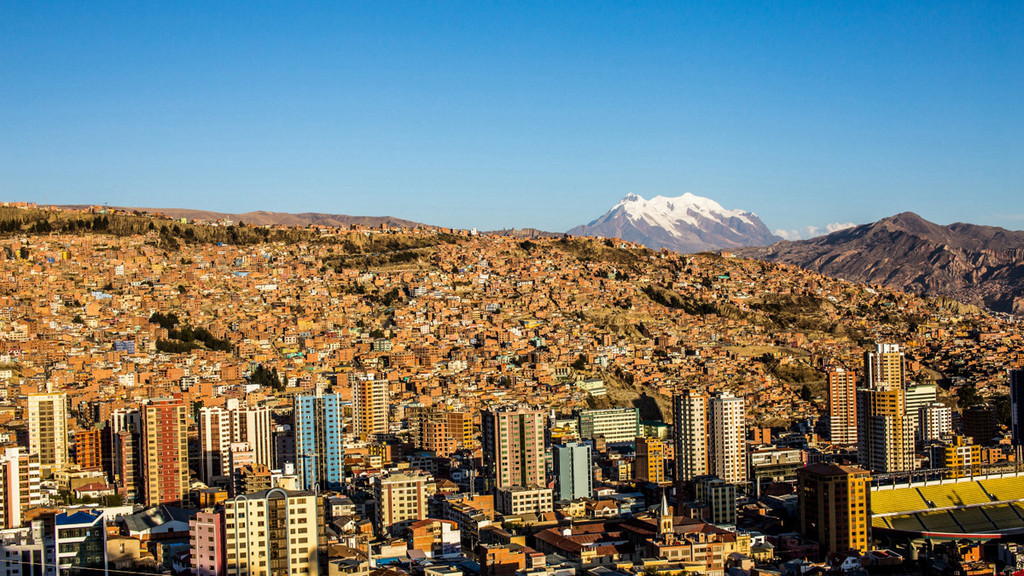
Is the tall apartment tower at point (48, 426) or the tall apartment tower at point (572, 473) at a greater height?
the tall apartment tower at point (48, 426)

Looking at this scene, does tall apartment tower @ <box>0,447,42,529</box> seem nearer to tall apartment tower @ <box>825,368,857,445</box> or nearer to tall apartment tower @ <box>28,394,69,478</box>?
tall apartment tower @ <box>28,394,69,478</box>

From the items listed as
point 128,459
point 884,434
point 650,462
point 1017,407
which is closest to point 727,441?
point 650,462

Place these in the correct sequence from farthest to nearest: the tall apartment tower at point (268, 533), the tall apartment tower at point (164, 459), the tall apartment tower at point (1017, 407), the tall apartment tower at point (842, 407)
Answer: the tall apartment tower at point (842, 407) < the tall apartment tower at point (1017, 407) < the tall apartment tower at point (164, 459) < the tall apartment tower at point (268, 533)

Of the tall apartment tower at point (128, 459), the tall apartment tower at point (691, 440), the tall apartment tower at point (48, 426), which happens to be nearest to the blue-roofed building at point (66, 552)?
the tall apartment tower at point (128, 459)

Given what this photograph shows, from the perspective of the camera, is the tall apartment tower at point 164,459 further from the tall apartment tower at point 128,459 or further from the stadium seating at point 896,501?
the stadium seating at point 896,501

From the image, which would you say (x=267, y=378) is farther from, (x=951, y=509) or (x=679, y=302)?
(x=951, y=509)

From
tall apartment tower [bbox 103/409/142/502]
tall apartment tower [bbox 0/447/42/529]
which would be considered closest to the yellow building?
tall apartment tower [bbox 103/409/142/502]
